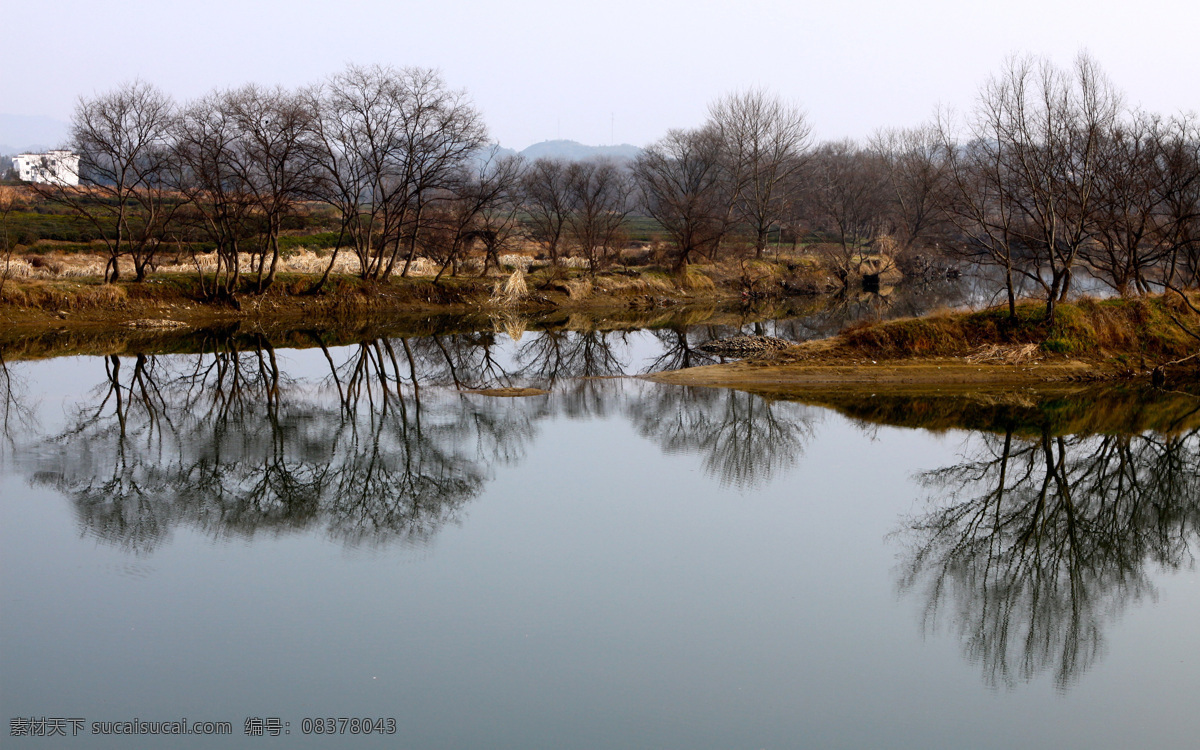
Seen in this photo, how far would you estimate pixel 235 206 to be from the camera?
34031mm

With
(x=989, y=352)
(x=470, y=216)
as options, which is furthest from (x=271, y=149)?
(x=989, y=352)

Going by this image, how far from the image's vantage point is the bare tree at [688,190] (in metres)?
50.6

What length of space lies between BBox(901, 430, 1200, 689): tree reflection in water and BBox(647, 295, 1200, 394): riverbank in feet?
15.5

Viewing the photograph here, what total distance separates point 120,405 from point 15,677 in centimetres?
1267

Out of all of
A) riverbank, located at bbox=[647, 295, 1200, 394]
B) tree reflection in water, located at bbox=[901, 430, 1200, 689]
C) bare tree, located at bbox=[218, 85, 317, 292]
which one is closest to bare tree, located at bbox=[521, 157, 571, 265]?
bare tree, located at bbox=[218, 85, 317, 292]

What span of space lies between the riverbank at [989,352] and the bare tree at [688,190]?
26848mm

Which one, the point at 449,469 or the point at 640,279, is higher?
the point at 640,279

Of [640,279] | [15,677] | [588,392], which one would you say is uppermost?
[640,279]

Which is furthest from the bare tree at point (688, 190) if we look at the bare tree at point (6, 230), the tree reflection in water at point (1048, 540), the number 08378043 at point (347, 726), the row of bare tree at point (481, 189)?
the number 08378043 at point (347, 726)

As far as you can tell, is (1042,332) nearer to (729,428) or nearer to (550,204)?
(729,428)

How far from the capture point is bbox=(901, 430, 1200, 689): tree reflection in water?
9.09m

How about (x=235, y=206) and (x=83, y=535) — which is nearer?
(x=83, y=535)

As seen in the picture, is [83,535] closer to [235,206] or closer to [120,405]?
[120,405]

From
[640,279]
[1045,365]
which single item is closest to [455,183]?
[640,279]
